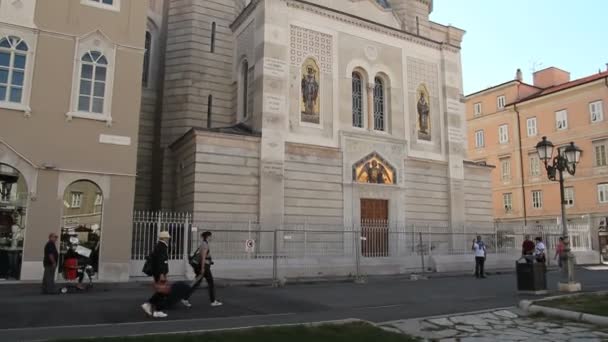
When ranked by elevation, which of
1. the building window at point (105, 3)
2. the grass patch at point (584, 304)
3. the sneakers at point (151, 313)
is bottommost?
the sneakers at point (151, 313)

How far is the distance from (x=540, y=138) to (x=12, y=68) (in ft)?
130

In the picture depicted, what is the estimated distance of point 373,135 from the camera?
86.6ft

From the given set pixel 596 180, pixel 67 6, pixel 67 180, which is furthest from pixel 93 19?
pixel 596 180

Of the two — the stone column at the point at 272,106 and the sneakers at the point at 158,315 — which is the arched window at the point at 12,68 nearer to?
the stone column at the point at 272,106

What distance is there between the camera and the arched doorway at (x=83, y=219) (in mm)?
16938

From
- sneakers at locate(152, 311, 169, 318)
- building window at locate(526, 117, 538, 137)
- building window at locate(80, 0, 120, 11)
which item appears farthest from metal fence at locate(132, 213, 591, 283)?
building window at locate(526, 117, 538, 137)

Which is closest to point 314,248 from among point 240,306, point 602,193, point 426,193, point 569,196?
point 426,193

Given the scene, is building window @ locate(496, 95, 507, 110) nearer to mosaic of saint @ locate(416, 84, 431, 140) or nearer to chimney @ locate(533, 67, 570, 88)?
chimney @ locate(533, 67, 570, 88)

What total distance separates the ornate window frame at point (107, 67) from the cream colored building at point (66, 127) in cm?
3

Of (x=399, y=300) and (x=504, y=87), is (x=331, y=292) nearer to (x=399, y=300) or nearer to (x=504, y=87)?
(x=399, y=300)

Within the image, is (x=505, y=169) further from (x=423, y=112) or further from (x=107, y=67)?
(x=107, y=67)

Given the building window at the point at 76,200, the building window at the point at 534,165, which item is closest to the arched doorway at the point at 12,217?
the building window at the point at 76,200

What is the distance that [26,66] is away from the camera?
16984 millimetres

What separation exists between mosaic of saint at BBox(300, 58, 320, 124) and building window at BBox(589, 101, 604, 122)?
25848mm
